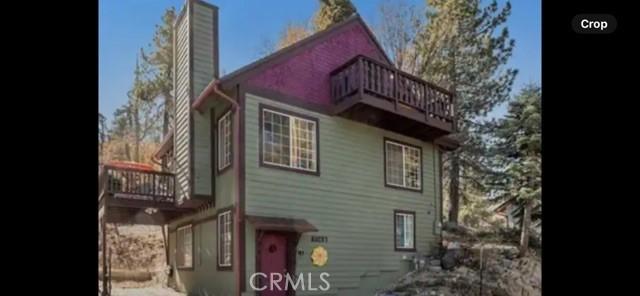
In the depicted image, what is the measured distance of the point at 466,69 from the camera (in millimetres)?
1565

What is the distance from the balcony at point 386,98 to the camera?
154cm

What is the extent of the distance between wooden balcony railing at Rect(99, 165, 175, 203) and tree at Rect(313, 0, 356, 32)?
22.9 inches

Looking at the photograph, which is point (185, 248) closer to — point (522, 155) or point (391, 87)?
point (391, 87)

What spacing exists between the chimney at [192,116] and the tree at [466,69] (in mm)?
577

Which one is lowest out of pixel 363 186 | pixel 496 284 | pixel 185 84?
pixel 496 284

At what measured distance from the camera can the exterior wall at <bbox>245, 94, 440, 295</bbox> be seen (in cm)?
149

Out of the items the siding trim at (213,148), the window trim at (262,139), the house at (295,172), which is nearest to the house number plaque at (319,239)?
the house at (295,172)

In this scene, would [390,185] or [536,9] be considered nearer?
[536,9]

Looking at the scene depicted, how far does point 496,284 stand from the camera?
1.54m

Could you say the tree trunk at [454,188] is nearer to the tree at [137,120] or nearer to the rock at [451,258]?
the rock at [451,258]
